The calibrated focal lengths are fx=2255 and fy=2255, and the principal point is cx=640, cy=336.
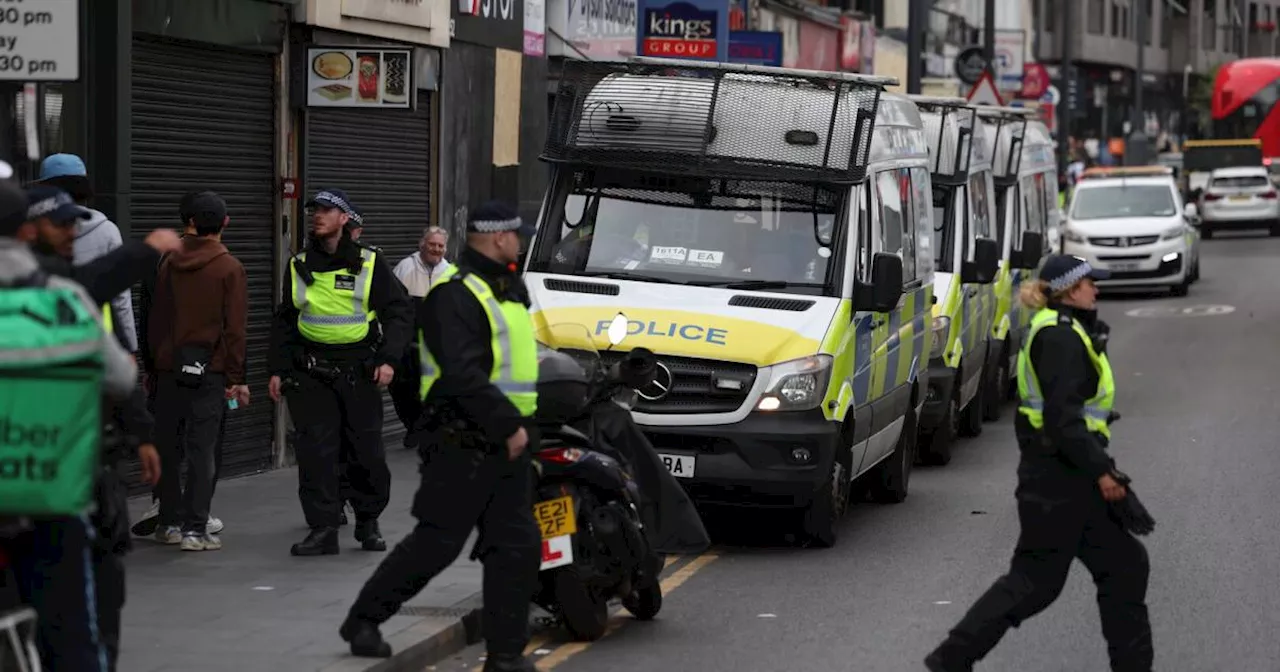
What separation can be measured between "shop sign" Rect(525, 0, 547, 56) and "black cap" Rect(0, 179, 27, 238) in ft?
49.2

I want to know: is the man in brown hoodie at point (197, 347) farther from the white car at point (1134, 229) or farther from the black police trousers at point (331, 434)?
the white car at point (1134, 229)

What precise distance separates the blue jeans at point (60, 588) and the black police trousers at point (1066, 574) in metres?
3.23

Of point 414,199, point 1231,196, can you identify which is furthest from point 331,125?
point 1231,196

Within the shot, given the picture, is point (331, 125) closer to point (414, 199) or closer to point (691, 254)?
point (414, 199)

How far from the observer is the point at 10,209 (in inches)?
234

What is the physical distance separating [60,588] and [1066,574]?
3604mm

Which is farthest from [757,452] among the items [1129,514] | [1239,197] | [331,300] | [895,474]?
[1239,197]

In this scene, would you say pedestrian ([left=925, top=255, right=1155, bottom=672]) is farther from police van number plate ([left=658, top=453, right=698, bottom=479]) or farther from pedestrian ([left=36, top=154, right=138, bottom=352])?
pedestrian ([left=36, top=154, right=138, bottom=352])

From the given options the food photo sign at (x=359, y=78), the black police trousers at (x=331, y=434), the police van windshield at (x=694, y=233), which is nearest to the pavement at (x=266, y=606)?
the black police trousers at (x=331, y=434)

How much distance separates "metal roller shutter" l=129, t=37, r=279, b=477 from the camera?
44.8 feet

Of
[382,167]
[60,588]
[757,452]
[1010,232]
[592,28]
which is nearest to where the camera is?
[60,588]

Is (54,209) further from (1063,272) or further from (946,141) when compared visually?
(946,141)

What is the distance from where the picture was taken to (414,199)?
59.6 ft

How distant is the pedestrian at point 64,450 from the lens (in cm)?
568
